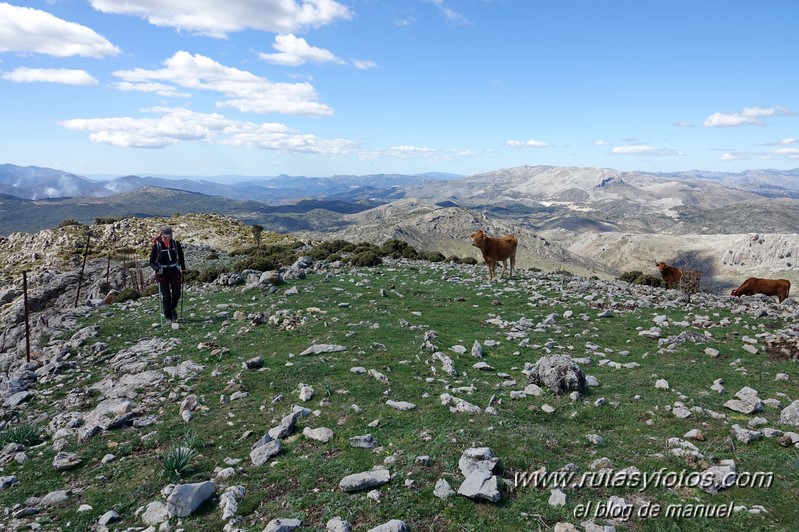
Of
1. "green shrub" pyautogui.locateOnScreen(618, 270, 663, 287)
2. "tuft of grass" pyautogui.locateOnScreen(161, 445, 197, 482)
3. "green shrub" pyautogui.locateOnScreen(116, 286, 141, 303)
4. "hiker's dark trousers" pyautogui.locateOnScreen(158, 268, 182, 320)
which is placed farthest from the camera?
"green shrub" pyautogui.locateOnScreen(618, 270, 663, 287)

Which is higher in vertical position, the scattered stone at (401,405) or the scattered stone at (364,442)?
the scattered stone at (364,442)

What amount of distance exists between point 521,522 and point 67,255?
2475 inches

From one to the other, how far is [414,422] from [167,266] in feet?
40.5

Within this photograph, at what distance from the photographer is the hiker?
1572 cm

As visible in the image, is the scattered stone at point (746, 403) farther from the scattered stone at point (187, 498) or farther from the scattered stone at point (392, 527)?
the scattered stone at point (187, 498)

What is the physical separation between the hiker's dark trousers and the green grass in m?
0.73

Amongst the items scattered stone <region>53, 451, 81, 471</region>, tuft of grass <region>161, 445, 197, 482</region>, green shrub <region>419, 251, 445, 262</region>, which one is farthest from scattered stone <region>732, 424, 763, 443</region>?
green shrub <region>419, 251, 445, 262</region>

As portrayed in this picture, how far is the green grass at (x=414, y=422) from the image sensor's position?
18.3ft

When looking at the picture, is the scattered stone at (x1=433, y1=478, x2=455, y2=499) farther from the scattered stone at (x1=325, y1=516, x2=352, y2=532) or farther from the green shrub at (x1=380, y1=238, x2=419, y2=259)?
the green shrub at (x1=380, y1=238, x2=419, y2=259)

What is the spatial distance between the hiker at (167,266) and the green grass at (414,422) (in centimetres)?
93

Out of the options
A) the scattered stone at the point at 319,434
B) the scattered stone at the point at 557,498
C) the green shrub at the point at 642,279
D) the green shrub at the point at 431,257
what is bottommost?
the green shrub at the point at 642,279

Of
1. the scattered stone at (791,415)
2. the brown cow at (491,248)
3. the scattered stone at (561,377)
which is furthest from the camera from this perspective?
the brown cow at (491,248)

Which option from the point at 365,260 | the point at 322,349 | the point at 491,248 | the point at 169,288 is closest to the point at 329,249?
the point at 365,260

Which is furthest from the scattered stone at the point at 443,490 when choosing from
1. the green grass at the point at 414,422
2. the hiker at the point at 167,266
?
the hiker at the point at 167,266
